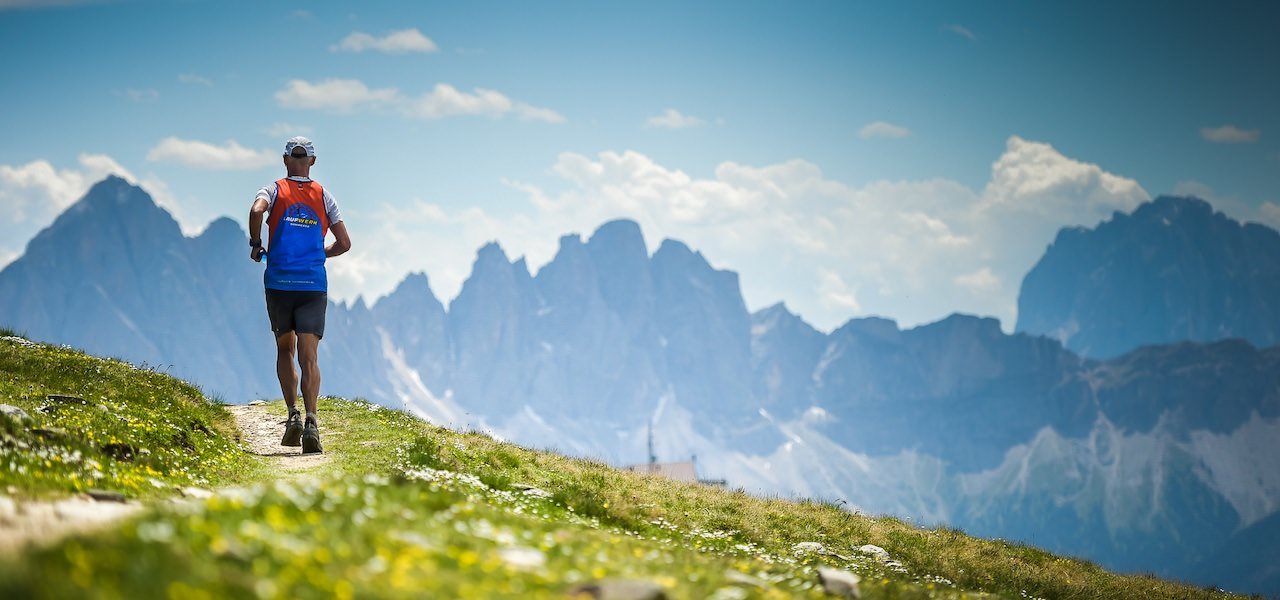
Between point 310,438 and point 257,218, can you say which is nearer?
point 257,218

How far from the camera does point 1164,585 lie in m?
22.7

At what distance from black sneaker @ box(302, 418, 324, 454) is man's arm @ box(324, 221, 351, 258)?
3.18 metres

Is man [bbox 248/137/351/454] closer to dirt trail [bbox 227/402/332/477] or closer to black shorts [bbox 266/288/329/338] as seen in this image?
black shorts [bbox 266/288/329/338]

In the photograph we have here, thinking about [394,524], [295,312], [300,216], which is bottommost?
[394,524]

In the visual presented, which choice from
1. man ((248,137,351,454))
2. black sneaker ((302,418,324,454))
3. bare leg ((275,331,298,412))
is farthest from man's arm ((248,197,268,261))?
black sneaker ((302,418,324,454))

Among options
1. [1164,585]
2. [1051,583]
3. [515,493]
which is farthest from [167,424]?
[1164,585]

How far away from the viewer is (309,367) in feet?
60.5

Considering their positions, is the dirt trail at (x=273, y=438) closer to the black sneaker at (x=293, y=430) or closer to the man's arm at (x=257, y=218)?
the black sneaker at (x=293, y=430)

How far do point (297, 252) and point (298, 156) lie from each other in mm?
1714

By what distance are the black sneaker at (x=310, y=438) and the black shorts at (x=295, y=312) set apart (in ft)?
6.12

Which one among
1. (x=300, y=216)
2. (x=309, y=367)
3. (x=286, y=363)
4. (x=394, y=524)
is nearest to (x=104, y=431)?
(x=286, y=363)

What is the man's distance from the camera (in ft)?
57.9

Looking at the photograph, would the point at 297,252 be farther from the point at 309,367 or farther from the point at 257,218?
the point at 309,367

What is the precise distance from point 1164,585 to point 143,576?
22.6 meters
